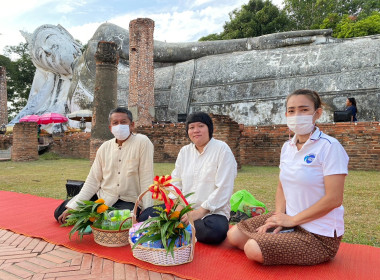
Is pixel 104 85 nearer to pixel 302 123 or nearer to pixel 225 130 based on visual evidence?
pixel 225 130

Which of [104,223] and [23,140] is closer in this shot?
[104,223]

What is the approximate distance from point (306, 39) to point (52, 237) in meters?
13.4

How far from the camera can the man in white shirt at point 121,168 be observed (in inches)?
125

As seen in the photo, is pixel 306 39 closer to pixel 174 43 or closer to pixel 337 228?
pixel 174 43

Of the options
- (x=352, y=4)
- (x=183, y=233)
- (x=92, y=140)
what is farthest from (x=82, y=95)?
(x=352, y=4)

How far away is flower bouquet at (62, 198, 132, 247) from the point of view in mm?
2709

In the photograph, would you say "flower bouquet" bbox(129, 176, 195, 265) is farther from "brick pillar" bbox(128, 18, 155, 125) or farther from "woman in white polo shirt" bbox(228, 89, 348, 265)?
"brick pillar" bbox(128, 18, 155, 125)

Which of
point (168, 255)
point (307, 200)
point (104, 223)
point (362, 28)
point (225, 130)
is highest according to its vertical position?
point (362, 28)

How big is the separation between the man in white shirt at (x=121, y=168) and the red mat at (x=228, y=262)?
0.37m

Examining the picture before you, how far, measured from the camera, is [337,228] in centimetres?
217

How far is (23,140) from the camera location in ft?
37.7

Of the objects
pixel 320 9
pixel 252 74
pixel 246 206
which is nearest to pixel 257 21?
pixel 320 9

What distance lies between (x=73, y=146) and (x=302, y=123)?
472 inches

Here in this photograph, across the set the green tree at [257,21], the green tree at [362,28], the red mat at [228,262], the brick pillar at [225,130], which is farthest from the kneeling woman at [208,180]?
the green tree at [257,21]
